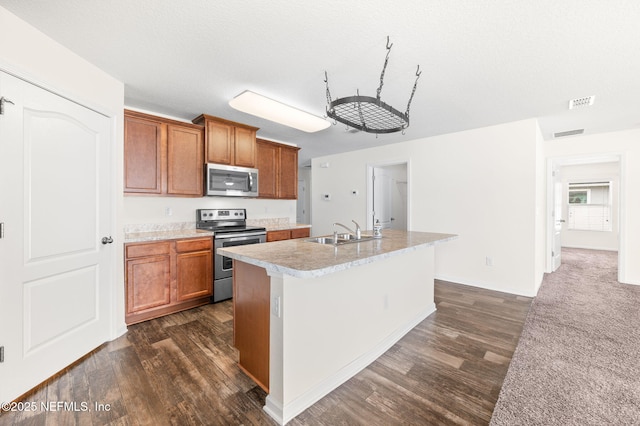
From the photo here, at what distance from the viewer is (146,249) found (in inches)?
113

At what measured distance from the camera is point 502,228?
12.8 feet

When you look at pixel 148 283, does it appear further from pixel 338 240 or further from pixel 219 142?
pixel 338 240

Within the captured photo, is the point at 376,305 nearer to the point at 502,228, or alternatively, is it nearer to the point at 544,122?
the point at 502,228

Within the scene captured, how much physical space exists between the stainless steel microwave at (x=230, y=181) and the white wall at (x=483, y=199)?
101 inches

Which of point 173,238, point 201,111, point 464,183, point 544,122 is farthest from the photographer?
point 464,183

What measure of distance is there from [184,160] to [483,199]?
424 cm

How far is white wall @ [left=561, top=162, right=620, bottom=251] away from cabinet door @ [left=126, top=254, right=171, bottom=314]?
386 inches

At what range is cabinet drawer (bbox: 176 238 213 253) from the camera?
3143mm

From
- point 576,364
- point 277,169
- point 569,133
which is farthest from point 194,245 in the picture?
point 569,133

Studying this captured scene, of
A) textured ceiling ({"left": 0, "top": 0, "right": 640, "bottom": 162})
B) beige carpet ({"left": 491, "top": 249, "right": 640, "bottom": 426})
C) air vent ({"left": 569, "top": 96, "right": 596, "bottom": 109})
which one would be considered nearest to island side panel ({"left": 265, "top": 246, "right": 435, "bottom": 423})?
beige carpet ({"left": 491, "top": 249, "right": 640, "bottom": 426})

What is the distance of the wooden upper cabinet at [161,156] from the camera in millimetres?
3068

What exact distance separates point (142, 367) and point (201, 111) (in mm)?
2822

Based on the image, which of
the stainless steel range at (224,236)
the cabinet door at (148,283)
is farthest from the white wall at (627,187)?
the cabinet door at (148,283)

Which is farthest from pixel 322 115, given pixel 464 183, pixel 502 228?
pixel 502 228
